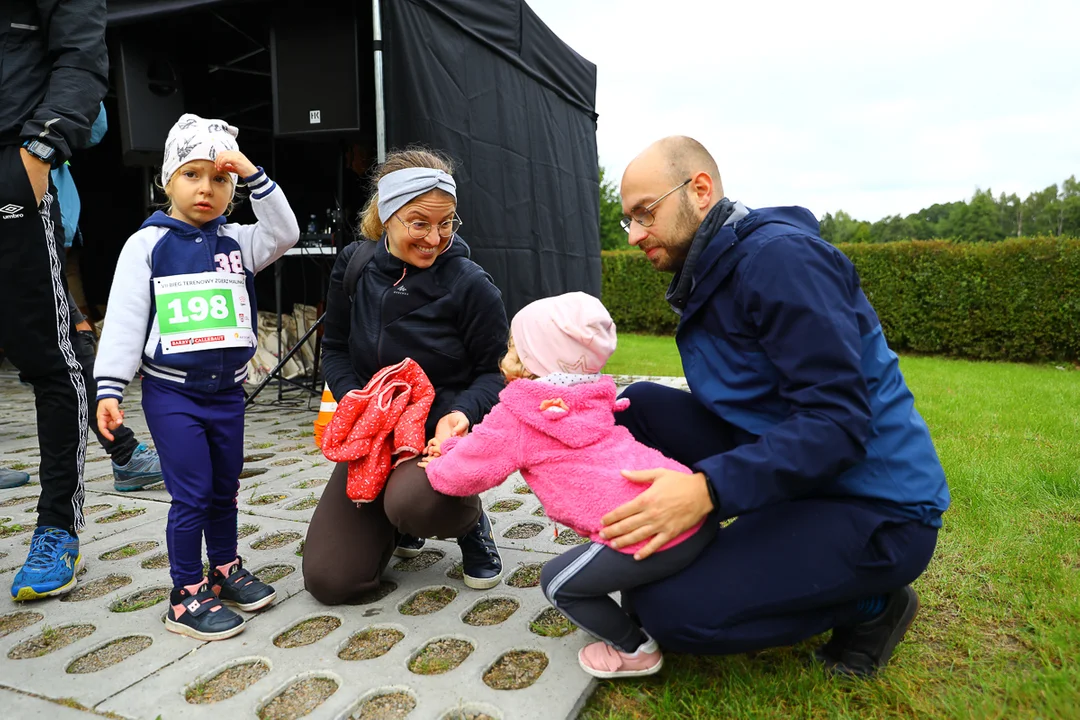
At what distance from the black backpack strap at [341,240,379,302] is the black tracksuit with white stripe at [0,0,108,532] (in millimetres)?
858

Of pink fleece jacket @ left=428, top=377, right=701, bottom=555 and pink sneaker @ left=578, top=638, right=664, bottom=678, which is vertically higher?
pink fleece jacket @ left=428, top=377, right=701, bottom=555

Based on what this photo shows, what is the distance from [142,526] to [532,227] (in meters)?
3.88

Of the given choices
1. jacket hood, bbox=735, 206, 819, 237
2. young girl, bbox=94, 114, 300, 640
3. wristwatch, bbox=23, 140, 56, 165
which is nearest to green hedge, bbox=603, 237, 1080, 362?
jacket hood, bbox=735, 206, 819, 237

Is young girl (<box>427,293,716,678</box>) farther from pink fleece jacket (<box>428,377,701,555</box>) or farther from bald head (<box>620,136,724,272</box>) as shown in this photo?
bald head (<box>620,136,724,272</box>)

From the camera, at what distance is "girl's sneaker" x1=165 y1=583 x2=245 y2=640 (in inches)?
72.2

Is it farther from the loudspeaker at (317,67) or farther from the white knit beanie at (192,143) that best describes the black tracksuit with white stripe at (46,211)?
the loudspeaker at (317,67)

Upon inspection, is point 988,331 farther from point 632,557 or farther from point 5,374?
point 5,374

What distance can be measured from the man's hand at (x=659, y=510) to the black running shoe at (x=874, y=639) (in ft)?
1.67

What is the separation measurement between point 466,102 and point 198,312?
347cm

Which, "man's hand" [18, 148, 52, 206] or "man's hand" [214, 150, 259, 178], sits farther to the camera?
"man's hand" [18, 148, 52, 206]

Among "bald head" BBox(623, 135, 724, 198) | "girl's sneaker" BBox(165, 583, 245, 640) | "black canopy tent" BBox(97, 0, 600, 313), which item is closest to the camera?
"bald head" BBox(623, 135, 724, 198)

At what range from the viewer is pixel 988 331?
10125mm

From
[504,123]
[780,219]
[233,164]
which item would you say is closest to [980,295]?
[504,123]

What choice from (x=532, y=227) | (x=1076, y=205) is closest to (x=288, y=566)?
(x=532, y=227)
